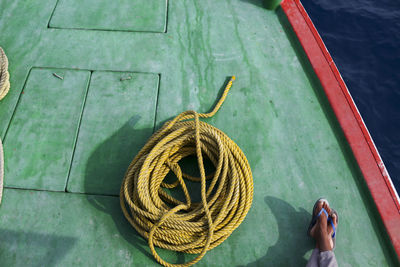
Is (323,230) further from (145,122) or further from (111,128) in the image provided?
(111,128)

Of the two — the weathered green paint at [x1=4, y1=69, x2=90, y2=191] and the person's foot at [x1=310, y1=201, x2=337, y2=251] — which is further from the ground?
the person's foot at [x1=310, y1=201, x2=337, y2=251]

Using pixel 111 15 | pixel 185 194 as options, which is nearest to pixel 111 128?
pixel 185 194

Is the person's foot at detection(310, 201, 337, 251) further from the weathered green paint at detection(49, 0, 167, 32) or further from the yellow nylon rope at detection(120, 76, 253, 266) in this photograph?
the weathered green paint at detection(49, 0, 167, 32)

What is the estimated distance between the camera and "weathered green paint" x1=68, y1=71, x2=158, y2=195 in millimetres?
2039

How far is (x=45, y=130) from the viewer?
2.20 metres

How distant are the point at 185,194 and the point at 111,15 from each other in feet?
6.42

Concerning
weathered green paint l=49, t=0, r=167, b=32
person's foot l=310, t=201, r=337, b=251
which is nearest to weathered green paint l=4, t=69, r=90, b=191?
weathered green paint l=49, t=0, r=167, b=32

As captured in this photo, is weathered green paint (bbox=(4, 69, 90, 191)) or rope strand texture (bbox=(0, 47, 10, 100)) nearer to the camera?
weathered green paint (bbox=(4, 69, 90, 191))

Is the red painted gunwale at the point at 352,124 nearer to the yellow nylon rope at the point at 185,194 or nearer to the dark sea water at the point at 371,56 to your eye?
the yellow nylon rope at the point at 185,194

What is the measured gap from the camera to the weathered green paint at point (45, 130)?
204 cm

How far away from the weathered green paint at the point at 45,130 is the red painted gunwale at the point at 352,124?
199cm

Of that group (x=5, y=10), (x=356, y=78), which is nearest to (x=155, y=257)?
(x=5, y=10)

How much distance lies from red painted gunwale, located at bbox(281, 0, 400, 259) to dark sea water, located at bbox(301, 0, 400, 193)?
164 centimetres

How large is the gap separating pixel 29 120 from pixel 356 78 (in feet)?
13.3
